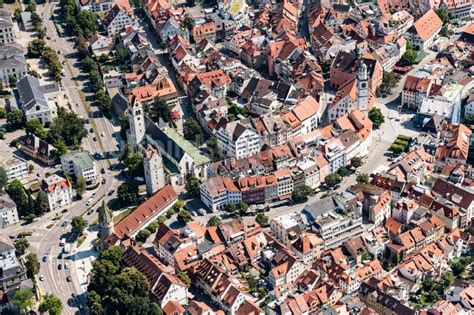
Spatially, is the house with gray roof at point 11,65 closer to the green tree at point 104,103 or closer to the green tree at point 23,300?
the green tree at point 104,103

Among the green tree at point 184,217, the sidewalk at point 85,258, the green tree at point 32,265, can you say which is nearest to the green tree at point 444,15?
the green tree at point 184,217

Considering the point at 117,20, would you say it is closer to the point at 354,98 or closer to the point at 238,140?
the point at 238,140

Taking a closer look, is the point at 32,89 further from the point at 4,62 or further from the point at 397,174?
the point at 397,174

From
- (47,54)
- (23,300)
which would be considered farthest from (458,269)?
(47,54)

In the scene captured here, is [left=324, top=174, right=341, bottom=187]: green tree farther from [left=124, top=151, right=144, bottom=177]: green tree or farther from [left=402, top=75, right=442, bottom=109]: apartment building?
[left=402, top=75, right=442, bottom=109]: apartment building

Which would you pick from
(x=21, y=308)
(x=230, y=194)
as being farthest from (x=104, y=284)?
(x=230, y=194)

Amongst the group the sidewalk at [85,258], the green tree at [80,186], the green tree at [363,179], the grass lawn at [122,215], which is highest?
the green tree at [80,186]
